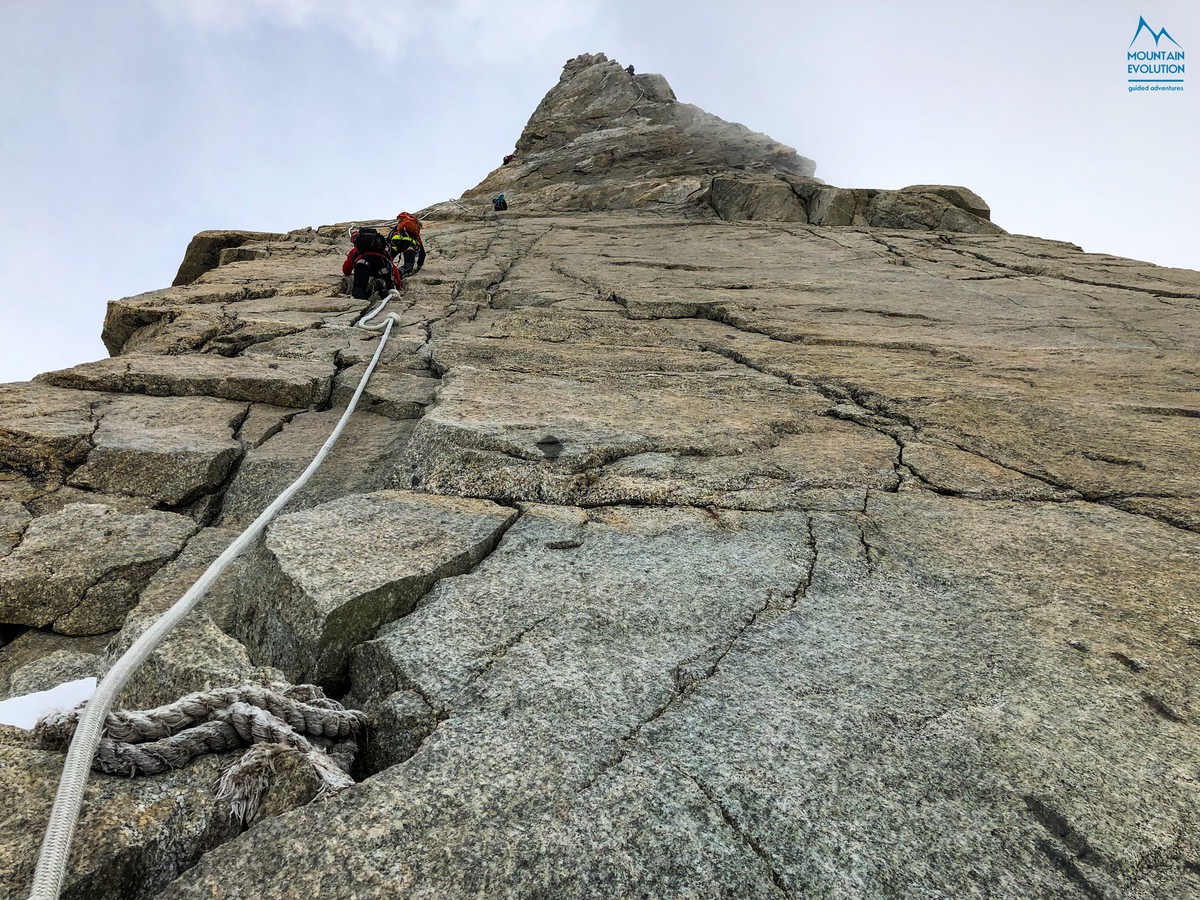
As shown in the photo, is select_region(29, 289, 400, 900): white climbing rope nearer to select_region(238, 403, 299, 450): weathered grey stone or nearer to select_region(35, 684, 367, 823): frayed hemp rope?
select_region(35, 684, 367, 823): frayed hemp rope

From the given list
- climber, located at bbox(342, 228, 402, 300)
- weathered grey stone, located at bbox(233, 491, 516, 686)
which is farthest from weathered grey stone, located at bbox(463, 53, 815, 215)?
weathered grey stone, located at bbox(233, 491, 516, 686)

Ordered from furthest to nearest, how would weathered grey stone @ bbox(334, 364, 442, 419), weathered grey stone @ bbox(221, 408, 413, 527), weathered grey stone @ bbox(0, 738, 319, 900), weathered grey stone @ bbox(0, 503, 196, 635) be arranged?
weathered grey stone @ bbox(334, 364, 442, 419), weathered grey stone @ bbox(221, 408, 413, 527), weathered grey stone @ bbox(0, 503, 196, 635), weathered grey stone @ bbox(0, 738, 319, 900)

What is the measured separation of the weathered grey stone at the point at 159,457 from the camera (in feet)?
13.2

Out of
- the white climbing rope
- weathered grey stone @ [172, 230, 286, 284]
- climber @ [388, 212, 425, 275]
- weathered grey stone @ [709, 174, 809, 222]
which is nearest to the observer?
the white climbing rope

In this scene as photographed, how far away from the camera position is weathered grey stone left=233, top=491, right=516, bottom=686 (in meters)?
2.26

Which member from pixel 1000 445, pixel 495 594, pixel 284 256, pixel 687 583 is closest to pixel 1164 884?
pixel 687 583

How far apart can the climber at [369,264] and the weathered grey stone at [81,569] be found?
17.1 ft

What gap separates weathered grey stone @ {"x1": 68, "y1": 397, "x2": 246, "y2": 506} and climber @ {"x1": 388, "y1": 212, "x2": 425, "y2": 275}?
5523mm

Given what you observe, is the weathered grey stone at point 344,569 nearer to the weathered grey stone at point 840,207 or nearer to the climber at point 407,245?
the climber at point 407,245

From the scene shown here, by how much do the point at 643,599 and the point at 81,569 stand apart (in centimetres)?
288

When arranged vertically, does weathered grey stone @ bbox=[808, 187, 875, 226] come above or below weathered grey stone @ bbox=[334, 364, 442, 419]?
above

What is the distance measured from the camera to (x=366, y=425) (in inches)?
185

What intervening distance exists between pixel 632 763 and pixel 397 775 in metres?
0.59

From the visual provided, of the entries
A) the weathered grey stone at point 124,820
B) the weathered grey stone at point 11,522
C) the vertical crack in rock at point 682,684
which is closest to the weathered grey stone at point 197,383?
the weathered grey stone at point 11,522
